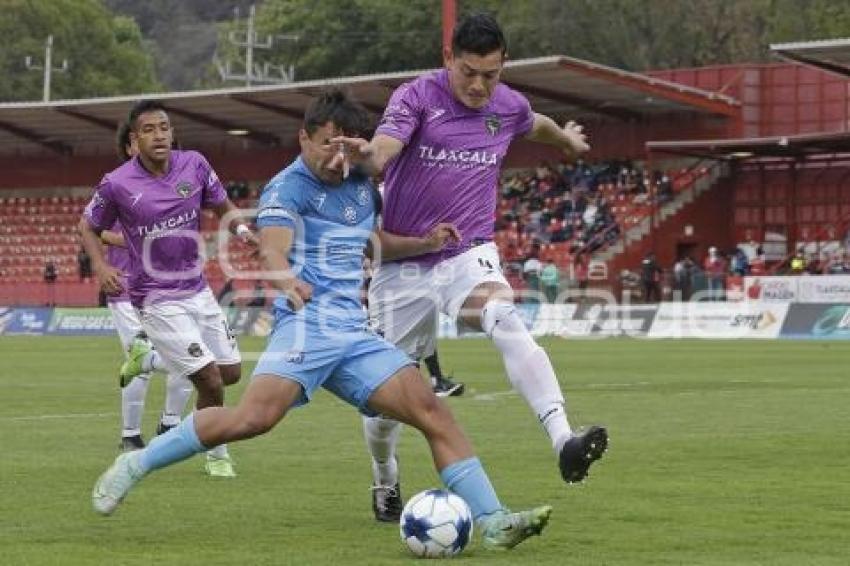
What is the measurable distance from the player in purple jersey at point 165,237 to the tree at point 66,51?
103001mm

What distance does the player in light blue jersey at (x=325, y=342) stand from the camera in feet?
28.5

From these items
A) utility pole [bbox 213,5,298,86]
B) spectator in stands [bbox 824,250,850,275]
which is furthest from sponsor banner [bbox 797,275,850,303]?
utility pole [bbox 213,5,298,86]

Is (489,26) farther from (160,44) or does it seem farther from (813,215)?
(160,44)

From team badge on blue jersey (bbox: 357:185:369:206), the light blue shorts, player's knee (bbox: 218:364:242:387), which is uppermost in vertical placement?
team badge on blue jersey (bbox: 357:185:369:206)

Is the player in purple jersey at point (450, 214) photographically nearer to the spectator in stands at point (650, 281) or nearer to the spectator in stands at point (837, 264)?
the spectator in stands at point (837, 264)

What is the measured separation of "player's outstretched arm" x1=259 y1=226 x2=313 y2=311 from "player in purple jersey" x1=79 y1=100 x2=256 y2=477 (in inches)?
145

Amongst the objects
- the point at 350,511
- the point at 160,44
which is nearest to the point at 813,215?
the point at 350,511

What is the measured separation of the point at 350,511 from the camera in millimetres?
10234

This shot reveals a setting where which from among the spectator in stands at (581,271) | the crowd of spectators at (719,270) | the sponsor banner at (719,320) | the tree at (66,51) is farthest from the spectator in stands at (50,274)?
the tree at (66,51)

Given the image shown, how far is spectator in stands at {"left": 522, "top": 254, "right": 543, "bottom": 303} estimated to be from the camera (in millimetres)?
46719

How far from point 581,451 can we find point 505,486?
2.25 meters

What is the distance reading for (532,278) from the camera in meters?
47.4

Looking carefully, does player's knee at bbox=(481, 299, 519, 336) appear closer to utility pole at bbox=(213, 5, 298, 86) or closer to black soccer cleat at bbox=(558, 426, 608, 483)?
black soccer cleat at bbox=(558, 426, 608, 483)

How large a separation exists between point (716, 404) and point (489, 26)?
9.79m
